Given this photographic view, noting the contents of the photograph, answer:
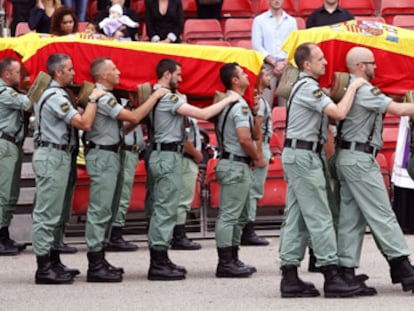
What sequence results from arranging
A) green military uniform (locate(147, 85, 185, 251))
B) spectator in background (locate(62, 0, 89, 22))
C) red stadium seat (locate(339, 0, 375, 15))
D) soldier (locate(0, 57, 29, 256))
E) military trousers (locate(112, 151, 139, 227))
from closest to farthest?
green military uniform (locate(147, 85, 185, 251)) → soldier (locate(0, 57, 29, 256)) → military trousers (locate(112, 151, 139, 227)) → spectator in background (locate(62, 0, 89, 22)) → red stadium seat (locate(339, 0, 375, 15))

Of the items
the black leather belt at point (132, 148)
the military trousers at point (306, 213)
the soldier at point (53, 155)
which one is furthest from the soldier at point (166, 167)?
the black leather belt at point (132, 148)

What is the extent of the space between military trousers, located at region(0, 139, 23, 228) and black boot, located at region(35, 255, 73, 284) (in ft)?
6.31

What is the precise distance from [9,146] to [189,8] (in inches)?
233

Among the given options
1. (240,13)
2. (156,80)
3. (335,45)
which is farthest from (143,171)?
(240,13)

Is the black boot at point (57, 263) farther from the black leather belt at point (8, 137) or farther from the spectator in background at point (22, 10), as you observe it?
the spectator in background at point (22, 10)

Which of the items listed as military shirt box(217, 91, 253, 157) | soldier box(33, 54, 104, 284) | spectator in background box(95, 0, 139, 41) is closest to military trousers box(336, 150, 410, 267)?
military shirt box(217, 91, 253, 157)

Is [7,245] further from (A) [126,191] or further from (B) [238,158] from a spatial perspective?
(B) [238,158]

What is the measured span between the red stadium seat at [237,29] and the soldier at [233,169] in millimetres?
5449

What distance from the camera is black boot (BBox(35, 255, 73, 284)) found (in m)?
10.6

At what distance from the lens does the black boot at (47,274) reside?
1063 centimetres

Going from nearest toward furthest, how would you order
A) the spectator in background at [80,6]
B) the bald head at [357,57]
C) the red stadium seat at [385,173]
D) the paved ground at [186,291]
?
the paved ground at [186,291], the bald head at [357,57], the red stadium seat at [385,173], the spectator in background at [80,6]

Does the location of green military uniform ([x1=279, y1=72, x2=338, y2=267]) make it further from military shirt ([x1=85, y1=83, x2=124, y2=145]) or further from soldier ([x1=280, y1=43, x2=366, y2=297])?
military shirt ([x1=85, y1=83, x2=124, y2=145])

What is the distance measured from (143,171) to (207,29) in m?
3.74

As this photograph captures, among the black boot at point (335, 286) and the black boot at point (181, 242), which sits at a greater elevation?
the black boot at point (335, 286)
